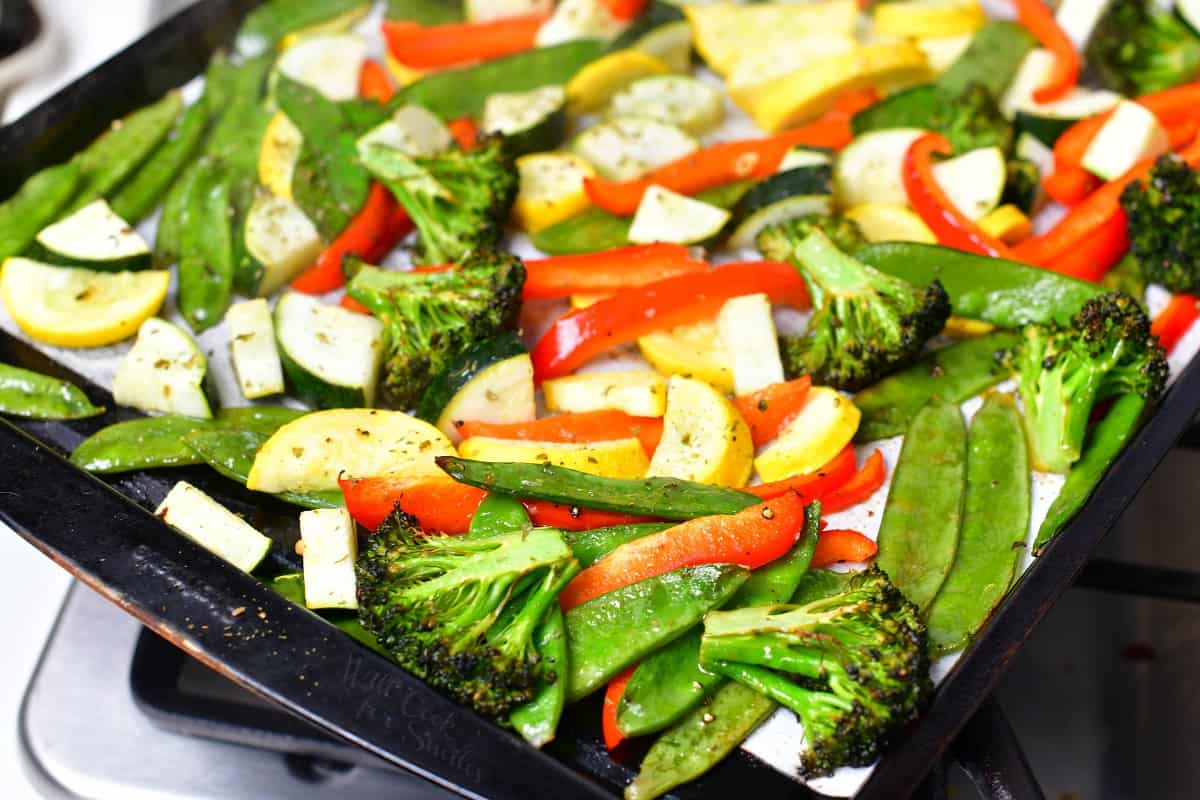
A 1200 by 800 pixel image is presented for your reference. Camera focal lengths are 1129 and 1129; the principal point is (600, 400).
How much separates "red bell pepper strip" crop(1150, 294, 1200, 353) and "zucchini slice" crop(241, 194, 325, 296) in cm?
242

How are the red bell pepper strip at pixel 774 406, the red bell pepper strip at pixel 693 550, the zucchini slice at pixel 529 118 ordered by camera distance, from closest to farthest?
the red bell pepper strip at pixel 693 550
the red bell pepper strip at pixel 774 406
the zucchini slice at pixel 529 118

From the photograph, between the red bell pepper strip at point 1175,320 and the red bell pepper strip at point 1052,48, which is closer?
the red bell pepper strip at point 1175,320

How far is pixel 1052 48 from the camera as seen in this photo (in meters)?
→ 3.98

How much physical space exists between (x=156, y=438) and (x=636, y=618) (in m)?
1.37

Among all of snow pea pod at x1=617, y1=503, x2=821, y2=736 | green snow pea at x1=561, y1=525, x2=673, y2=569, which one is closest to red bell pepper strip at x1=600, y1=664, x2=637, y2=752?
snow pea pod at x1=617, y1=503, x2=821, y2=736

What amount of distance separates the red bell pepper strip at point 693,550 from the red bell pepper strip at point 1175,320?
4.80ft

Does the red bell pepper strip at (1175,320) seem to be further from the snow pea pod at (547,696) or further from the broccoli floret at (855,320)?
the snow pea pod at (547,696)

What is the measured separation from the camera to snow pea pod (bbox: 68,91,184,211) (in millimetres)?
3559

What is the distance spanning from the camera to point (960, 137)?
3.57m

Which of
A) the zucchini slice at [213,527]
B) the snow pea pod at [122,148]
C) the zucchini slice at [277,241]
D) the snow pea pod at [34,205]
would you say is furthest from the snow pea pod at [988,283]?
the snow pea pod at [34,205]

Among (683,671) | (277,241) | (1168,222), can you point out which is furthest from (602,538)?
(1168,222)

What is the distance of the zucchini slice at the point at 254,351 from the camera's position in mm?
2975

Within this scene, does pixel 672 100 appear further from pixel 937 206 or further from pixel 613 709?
pixel 613 709

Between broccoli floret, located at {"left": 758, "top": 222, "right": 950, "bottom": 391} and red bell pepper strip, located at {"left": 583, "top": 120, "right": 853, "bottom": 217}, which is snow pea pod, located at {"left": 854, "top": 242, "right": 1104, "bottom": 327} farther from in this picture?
red bell pepper strip, located at {"left": 583, "top": 120, "right": 853, "bottom": 217}
